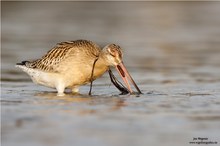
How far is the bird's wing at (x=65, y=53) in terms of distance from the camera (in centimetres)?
1234

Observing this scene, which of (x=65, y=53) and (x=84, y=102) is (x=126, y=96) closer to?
(x=84, y=102)

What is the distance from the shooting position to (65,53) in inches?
488

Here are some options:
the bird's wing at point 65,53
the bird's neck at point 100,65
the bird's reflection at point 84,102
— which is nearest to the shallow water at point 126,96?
the bird's reflection at point 84,102

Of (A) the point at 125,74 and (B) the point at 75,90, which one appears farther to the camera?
(B) the point at 75,90

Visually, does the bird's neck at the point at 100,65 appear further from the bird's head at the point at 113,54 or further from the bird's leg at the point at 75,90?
the bird's leg at the point at 75,90

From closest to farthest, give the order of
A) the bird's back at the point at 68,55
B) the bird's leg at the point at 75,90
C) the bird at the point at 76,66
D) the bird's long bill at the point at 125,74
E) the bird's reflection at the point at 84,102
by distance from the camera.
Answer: the bird's reflection at the point at 84,102, the bird's long bill at the point at 125,74, the bird at the point at 76,66, the bird's back at the point at 68,55, the bird's leg at the point at 75,90

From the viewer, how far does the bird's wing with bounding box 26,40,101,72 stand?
1234 cm

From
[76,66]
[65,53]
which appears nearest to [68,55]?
[65,53]

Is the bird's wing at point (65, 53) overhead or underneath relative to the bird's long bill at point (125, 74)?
overhead

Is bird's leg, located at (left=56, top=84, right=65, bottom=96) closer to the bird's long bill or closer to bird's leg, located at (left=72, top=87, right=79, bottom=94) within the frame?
bird's leg, located at (left=72, top=87, right=79, bottom=94)

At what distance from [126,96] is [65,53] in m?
1.31

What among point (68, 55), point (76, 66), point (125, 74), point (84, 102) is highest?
point (68, 55)

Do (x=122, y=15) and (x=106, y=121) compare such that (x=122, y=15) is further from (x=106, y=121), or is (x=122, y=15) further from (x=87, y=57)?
(x=106, y=121)

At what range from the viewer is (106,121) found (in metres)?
9.57
